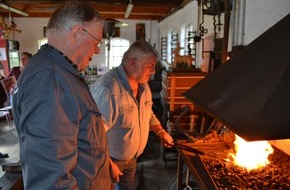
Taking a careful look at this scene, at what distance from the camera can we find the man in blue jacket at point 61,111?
112cm

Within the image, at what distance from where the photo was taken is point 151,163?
4.64 m

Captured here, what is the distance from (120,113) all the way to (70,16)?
1101 mm

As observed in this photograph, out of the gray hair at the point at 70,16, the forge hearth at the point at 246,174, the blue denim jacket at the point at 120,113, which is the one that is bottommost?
the forge hearth at the point at 246,174

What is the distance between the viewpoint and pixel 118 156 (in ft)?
7.64

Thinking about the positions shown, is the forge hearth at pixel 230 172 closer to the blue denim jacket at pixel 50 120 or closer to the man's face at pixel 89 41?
the blue denim jacket at pixel 50 120

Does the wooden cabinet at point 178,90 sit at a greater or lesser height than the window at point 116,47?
lesser

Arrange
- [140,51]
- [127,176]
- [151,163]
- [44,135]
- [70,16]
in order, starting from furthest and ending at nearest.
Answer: [151,163] → [127,176] → [140,51] → [70,16] → [44,135]

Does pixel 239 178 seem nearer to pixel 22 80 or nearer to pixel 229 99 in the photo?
pixel 229 99

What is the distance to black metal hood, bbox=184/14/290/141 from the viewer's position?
135 centimetres

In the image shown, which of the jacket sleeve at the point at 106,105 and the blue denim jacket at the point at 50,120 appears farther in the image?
the jacket sleeve at the point at 106,105

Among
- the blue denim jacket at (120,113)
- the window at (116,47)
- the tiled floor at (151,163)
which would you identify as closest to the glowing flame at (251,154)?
the blue denim jacket at (120,113)

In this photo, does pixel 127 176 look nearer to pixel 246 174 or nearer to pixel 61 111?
pixel 246 174

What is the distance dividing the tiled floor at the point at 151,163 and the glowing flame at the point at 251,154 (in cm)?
138

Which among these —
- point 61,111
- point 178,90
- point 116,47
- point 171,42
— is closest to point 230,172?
point 61,111
